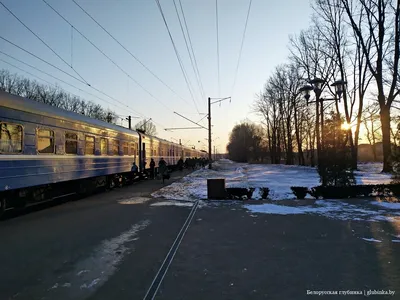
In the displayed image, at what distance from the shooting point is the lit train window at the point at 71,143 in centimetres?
1291

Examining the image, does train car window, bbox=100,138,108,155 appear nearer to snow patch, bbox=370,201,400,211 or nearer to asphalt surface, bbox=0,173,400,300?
asphalt surface, bbox=0,173,400,300

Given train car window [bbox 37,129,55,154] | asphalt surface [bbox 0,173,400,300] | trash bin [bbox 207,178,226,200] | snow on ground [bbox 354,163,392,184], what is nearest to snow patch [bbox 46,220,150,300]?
asphalt surface [bbox 0,173,400,300]

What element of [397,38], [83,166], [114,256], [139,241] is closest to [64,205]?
[83,166]

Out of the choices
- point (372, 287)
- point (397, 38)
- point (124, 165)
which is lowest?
point (372, 287)

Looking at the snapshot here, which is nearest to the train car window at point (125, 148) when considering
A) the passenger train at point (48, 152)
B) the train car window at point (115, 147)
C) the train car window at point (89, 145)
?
the train car window at point (115, 147)

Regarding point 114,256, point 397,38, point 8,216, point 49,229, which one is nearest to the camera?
point 114,256

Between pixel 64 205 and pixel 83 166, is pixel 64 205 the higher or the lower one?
the lower one

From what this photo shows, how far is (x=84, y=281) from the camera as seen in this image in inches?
191

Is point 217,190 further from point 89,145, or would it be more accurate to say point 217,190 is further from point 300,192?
point 89,145

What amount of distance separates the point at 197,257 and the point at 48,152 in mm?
7600

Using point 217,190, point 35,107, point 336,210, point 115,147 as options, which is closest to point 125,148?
point 115,147

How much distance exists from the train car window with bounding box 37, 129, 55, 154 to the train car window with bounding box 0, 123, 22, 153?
997 mm

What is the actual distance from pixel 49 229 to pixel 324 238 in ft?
20.3

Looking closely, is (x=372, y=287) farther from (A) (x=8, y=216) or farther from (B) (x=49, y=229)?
(A) (x=8, y=216)
